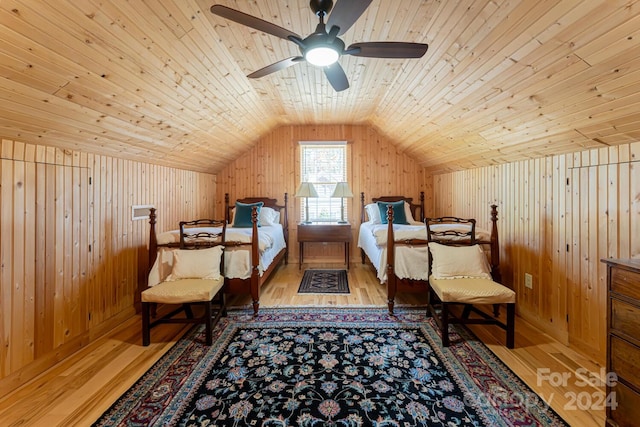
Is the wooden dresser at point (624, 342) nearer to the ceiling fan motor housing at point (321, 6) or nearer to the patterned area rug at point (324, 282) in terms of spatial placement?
the ceiling fan motor housing at point (321, 6)

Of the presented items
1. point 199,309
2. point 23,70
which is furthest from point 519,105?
point 199,309

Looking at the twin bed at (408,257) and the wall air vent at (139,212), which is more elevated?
the wall air vent at (139,212)

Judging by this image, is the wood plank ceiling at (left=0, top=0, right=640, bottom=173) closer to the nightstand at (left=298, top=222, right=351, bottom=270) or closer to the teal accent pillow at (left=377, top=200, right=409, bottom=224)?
the teal accent pillow at (left=377, top=200, right=409, bottom=224)

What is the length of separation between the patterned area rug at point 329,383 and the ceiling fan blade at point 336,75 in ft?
7.32

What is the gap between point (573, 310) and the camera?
2289mm

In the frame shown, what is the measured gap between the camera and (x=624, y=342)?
1366mm

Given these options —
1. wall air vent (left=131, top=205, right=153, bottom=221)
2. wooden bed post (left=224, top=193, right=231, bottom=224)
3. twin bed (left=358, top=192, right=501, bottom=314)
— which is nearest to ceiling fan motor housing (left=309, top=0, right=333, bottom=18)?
twin bed (left=358, top=192, right=501, bottom=314)

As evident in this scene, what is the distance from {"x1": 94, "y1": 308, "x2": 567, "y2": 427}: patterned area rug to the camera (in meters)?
1.59

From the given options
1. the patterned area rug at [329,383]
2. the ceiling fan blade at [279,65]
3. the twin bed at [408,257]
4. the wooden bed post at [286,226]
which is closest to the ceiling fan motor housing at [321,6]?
the ceiling fan blade at [279,65]

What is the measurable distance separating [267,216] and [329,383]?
9.98 ft

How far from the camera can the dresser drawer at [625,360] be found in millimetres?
1310

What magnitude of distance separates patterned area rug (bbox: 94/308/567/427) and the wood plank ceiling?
1.85 metres

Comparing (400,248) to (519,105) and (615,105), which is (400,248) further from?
(615,105)

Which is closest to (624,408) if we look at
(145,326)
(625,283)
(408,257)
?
(625,283)
